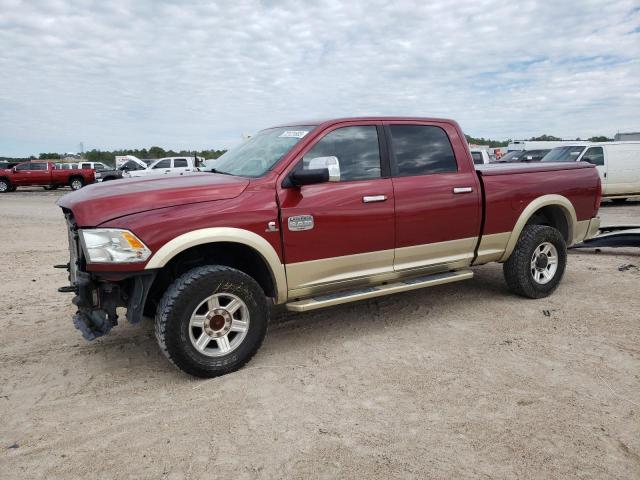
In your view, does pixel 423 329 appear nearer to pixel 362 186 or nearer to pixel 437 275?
pixel 437 275

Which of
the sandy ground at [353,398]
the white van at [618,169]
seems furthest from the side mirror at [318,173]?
the white van at [618,169]

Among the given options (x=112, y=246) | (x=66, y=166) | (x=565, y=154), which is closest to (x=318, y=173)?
(x=112, y=246)

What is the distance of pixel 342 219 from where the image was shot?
13.7ft

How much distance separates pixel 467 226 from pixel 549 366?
1.61 meters

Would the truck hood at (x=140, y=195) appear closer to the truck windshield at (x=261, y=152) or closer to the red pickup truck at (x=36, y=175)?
the truck windshield at (x=261, y=152)

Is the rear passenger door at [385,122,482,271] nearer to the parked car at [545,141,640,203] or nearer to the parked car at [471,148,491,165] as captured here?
the parked car at [471,148,491,165]

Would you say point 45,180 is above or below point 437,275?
above

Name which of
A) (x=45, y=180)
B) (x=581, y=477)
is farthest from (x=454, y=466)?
(x=45, y=180)

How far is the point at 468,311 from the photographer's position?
520 centimetres

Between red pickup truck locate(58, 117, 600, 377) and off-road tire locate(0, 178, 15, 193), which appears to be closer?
red pickup truck locate(58, 117, 600, 377)

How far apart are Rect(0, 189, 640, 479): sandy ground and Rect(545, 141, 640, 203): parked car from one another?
1169cm

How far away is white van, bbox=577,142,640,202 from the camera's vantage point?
15.4 meters

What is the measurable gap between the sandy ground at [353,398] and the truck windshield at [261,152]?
5.09 feet

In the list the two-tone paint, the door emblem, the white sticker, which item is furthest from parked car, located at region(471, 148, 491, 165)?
the door emblem
